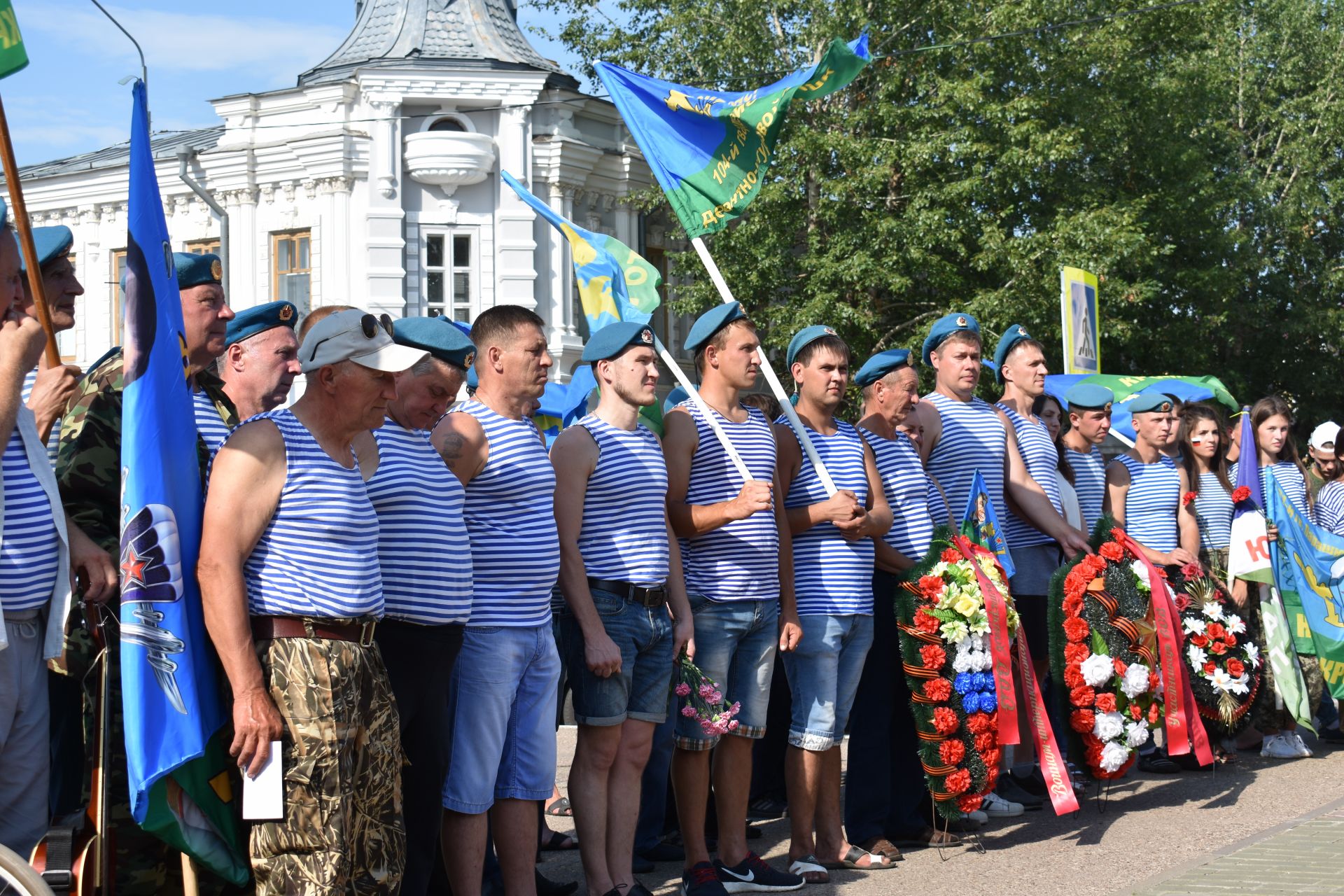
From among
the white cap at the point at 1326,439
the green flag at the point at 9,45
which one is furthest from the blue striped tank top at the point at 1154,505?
the green flag at the point at 9,45

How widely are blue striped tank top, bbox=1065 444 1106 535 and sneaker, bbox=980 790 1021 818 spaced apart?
1.69m

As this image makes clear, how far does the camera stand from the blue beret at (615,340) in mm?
5969

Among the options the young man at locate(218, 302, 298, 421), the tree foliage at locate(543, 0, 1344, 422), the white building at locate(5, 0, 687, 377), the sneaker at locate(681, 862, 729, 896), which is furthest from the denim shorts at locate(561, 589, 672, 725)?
the white building at locate(5, 0, 687, 377)

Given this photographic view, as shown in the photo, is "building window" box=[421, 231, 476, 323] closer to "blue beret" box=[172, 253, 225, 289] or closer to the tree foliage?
the tree foliage

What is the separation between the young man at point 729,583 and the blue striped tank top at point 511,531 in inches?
36.6

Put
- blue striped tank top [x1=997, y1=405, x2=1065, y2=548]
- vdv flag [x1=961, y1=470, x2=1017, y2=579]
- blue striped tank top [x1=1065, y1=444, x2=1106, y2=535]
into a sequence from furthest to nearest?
blue striped tank top [x1=1065, y1=444, x2=1106, y2=535] < blue striped tank top [x1=997, y1=405, x2=1065, y2=548] < vdv flag [x1=961, y1=470, x2=1017, y2=579]

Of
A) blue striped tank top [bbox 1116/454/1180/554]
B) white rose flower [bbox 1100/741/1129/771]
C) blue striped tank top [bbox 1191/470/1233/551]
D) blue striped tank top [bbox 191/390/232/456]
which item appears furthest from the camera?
blue striped tank top [bbox 1191/470/1233/551]

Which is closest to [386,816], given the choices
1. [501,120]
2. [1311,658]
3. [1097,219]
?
[1311,658]

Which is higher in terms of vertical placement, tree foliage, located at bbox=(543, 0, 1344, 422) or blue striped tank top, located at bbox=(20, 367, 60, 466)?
tree foliage, located at bbox=(543, 0, 1344, 422)

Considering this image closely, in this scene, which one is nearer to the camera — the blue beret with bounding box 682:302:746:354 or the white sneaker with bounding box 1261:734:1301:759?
the blue beret with bounding box 682:302:746:354

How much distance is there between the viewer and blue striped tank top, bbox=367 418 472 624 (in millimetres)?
4770

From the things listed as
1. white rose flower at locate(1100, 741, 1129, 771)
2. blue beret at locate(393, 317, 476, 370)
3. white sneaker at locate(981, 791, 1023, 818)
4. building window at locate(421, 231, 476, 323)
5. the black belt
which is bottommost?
white sneaker at locate(981, 791, 1023, 818)

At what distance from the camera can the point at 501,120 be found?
31094 mm

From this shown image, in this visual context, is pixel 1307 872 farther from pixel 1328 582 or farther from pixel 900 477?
pixel 1328 582
